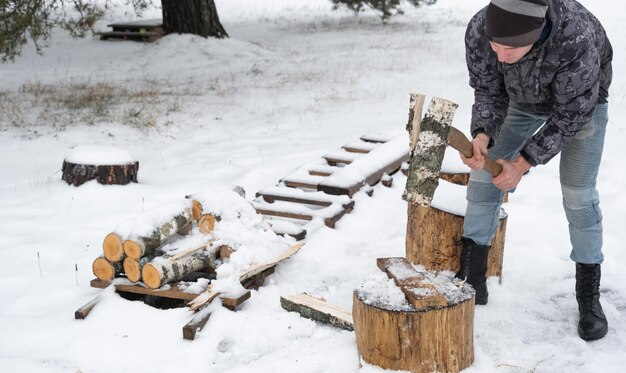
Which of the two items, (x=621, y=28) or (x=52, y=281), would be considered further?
(x=621, y=28)

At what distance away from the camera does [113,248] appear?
14.3 ft

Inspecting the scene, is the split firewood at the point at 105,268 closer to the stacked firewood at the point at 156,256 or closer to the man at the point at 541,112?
the stacked firewood at the point at 156,256

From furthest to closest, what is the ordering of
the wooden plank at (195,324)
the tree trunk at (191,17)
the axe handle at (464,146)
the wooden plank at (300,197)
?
the tree trunk at (191,17) → the wooden plank at (300,197) → the wooden plank at (195,324) → the axe handle at (464,146)

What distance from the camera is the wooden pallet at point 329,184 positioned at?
5777mm

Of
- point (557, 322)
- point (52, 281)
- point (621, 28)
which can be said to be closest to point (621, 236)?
point (557, 322)

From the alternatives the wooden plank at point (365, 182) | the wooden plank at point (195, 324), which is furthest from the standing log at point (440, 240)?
the wooden plank at point (365, 182)

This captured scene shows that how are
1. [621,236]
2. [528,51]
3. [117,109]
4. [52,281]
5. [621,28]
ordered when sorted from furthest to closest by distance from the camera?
[621,28], [117,109], [621,236], [52,281], [528,51]

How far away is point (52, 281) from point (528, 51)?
321 cm

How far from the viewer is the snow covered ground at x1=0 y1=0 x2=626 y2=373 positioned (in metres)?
3.78

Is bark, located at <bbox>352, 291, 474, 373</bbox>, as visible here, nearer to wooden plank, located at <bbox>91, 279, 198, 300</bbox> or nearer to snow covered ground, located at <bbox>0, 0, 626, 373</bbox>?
snow covered ground, located at <bbox>0, 0, 626, 373</bbox>

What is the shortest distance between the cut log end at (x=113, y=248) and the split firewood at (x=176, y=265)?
19 cm

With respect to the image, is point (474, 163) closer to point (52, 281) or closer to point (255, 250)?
point (255, 250)

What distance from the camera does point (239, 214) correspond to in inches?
Result: 193

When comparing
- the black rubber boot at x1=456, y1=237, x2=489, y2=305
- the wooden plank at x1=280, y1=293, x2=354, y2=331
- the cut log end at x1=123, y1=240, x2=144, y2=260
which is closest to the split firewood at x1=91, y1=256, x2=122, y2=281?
the cut log end at x1=123, y1=240, x2=144, y2=260
